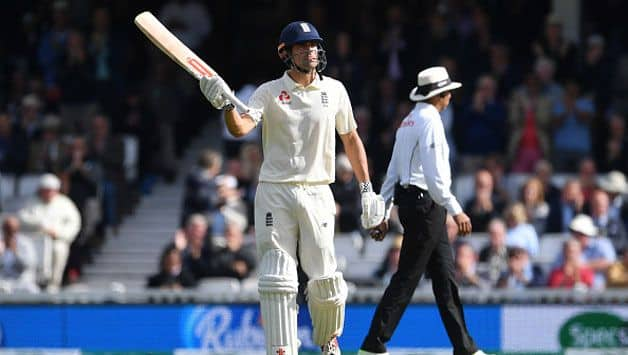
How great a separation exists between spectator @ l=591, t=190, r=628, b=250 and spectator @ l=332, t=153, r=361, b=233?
7.80 ft

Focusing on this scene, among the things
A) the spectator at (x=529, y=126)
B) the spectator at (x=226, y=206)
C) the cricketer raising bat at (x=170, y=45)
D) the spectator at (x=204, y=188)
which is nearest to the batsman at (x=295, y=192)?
the cricketer raising bat at (x=170, y=45)

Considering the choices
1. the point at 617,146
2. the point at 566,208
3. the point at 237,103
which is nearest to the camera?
the point at 237,103

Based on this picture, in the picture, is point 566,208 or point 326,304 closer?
point 326,304

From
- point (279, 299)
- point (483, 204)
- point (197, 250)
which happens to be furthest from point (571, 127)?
point (279, 299)

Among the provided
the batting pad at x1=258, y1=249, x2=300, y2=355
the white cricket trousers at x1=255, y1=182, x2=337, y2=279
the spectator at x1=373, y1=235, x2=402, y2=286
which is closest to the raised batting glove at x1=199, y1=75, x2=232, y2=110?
the white cricket trousers at x1=255, y1=182, x2=337, y2=279

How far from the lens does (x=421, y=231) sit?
1062cm

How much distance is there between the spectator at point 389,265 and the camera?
50.6ft

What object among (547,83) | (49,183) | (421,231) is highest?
(547,83)

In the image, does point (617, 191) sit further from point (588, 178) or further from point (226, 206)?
point (226, 206)

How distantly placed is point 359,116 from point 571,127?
2.30 m

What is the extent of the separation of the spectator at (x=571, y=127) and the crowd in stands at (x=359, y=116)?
21 millimetres

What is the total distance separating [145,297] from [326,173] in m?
5.01

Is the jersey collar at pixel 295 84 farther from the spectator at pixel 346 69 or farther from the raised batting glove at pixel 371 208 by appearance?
the spectator at pixel 346 69

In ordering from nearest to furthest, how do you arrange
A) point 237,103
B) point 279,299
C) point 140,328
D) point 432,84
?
point 237,103 < point 279,299 < point 432,84 < point 140,328
